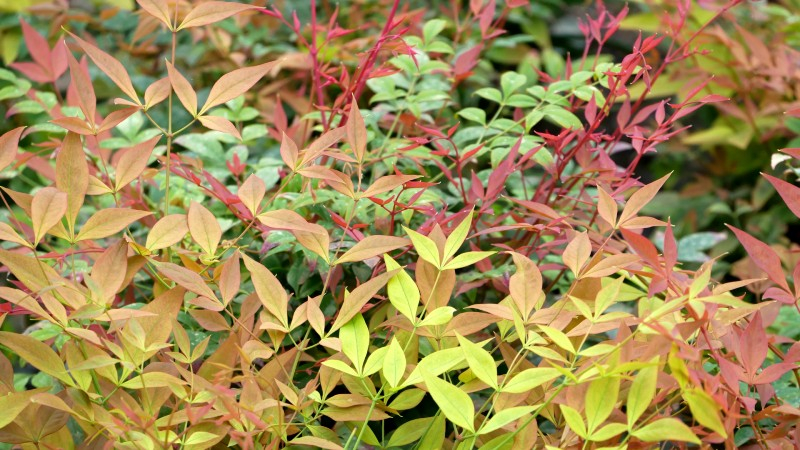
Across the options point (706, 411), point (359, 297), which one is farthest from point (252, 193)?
point (706, 411)

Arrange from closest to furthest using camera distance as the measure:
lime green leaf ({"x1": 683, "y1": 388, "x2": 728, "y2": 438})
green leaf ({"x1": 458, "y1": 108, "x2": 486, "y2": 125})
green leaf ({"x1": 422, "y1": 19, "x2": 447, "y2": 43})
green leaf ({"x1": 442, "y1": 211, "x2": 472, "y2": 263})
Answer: lime green leaf ({"x1": 683, "y1": 388, "x2": 728, "y2": 438}) → green leaf ({"x1": 442, "y1": 211, "x2": 472, "y2": 263}) → green leaf ({"x1": 458, "y1": 108, "x2": 486, "y2": 125}) → green leaf ({"x1": 422, "y1": 19, "x2": 447, "y2": 43})

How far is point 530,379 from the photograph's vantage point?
2.71 feet

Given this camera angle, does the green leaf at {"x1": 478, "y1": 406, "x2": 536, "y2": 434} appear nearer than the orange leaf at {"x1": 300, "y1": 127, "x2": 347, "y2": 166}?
Yes

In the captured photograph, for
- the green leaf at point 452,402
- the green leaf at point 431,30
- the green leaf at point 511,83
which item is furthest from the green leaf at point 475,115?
the green leaf at point 452,402

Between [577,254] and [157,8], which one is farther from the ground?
[157,8]

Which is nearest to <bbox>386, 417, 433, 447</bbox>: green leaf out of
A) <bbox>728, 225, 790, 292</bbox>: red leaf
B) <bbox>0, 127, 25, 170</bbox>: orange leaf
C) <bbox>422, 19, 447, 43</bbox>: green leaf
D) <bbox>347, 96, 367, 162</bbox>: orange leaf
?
<bbox>347, 96, 367, 162</bbox>: orange leaf

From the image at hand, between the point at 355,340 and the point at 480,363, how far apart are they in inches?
5.7

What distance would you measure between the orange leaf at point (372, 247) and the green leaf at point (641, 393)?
29cm

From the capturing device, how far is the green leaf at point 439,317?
0.87 meters

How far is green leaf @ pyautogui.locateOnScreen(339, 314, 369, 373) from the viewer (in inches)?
34.2

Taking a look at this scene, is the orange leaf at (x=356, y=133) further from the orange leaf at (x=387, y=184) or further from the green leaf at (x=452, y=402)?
the green leaf at (x=452, y=402)

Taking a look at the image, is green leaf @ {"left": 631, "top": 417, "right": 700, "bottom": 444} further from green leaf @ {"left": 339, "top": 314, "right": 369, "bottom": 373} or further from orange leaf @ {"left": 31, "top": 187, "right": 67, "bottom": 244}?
orange leaf @ {"left": 31, "top": 187, "right": 67, "bottom": 244}

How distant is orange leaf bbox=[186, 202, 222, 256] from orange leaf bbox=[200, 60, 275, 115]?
0.37 ft

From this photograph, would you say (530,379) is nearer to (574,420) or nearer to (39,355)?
(574,420)
